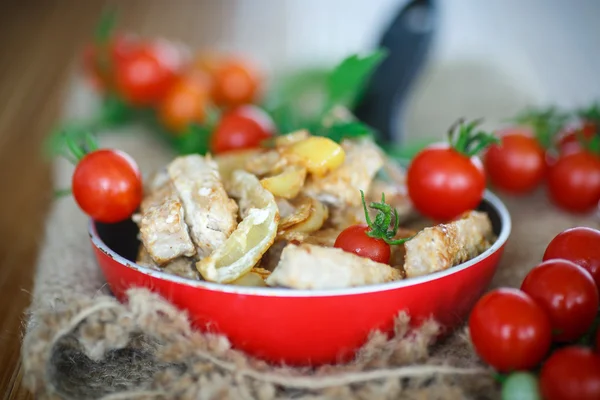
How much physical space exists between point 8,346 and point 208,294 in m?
0.46

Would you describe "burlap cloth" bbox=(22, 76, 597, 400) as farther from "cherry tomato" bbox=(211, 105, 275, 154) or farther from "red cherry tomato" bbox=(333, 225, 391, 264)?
"cherry tomato" bbox=(211, 105, 275, 154)

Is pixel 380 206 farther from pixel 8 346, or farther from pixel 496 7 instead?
pixel 496 7

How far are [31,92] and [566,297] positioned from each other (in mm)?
2078

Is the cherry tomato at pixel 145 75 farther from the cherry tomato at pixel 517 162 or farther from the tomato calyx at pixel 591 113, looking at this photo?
the tomato calyx at pixel 591 113

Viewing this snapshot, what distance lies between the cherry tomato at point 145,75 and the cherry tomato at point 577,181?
3.76 feet

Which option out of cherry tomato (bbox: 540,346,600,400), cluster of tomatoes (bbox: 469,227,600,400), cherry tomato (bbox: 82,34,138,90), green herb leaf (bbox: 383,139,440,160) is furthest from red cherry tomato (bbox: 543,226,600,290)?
cherry tomato (bbox: 82,34,138,90)

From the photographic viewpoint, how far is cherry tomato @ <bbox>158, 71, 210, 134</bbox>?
72.6 inches

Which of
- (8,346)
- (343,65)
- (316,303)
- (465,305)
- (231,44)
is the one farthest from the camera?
(231,44)

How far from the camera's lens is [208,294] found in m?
0.91

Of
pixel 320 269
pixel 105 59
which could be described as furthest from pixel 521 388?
pixel 105 59

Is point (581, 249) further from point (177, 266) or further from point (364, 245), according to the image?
point (177, 266)

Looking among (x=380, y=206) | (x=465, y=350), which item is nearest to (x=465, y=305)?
(x=465, y=350)

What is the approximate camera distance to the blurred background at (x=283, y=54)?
5.48 ft

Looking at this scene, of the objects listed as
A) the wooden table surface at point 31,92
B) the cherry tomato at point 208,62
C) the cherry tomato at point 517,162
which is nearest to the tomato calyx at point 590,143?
the cherry tomato at point 517,162
